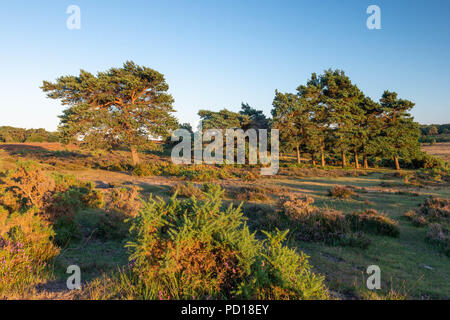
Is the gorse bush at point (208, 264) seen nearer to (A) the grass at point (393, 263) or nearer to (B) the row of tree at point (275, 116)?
(A) the grass at point (393, 263)

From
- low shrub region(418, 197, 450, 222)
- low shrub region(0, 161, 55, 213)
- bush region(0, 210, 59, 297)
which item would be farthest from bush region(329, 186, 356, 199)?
low shrub region(0, 161, 55, 213)

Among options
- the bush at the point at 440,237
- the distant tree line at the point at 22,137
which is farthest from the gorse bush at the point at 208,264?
the distant tree line at the point at 22,137

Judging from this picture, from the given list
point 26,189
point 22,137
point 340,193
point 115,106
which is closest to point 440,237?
point 340,193

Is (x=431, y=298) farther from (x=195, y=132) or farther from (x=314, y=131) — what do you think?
(x=195, y=132)

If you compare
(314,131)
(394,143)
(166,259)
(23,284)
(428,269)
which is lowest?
(428,269)

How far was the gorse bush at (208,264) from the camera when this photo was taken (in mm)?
3062

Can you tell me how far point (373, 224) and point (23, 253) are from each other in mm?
9252

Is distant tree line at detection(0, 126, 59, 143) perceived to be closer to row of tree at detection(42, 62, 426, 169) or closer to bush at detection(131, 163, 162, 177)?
row of tree at detection(42, 62, 426, 169)

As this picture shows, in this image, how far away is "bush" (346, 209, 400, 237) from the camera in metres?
7.18

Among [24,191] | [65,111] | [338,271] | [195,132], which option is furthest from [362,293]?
[195,132]

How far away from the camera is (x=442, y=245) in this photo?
6.18 meters

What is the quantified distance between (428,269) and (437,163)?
104 feet

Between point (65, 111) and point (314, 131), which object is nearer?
point (65, 111)

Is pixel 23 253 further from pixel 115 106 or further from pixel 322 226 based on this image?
pixel 115 106
